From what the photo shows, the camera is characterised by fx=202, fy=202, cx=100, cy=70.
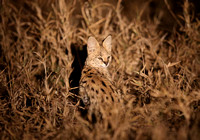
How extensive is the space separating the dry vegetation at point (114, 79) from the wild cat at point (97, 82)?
0.67 feet

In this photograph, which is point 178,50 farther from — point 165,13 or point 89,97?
point 165,13

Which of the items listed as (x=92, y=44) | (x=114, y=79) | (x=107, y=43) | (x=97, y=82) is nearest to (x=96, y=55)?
(x=92, y=44)

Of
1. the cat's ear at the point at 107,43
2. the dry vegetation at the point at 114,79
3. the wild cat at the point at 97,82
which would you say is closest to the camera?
the dry vegetation at the point at 114,79

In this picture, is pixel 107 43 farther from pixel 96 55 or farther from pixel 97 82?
pixel 97 82

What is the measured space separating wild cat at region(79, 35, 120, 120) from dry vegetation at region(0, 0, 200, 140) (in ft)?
0.67

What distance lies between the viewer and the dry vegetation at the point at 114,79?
2407mm

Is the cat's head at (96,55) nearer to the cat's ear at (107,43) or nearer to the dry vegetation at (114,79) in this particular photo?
the cat's ear at (107,43)

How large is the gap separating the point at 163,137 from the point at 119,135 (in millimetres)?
458

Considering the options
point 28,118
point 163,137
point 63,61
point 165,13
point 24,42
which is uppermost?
point 165,13

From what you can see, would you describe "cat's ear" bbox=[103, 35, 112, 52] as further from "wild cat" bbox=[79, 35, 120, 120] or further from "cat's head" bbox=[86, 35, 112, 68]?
"cat's head" bbox=[86, 35, 112, 68]

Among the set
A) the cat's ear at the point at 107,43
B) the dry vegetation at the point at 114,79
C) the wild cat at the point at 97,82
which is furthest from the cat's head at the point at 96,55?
the dry vegetation at the point at 114,79

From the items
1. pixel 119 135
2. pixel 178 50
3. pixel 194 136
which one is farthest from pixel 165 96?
pixel 178 50

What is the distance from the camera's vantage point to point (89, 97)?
2.82m

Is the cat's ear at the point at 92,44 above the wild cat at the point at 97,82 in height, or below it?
above
